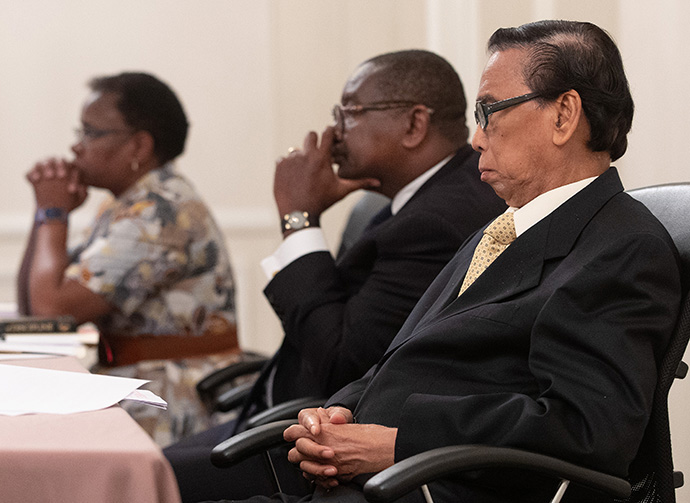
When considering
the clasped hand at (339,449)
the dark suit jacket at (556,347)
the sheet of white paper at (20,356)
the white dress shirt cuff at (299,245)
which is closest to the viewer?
the dark suit jacket at (556,347)

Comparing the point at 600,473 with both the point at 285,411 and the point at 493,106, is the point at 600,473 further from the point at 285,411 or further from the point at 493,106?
the point at 285,411

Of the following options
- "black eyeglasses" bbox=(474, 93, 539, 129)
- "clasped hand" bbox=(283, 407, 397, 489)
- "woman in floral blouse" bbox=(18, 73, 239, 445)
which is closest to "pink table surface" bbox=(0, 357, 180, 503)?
"clasped hand" bbox=(283, 407, 397, 489)

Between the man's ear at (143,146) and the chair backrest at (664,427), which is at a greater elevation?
the man's ear at (143,146)

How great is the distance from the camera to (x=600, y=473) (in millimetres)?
1278

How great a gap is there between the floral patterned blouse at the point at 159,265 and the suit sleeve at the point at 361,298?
0.72 m

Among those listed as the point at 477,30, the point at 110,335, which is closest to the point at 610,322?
the point at 110,335

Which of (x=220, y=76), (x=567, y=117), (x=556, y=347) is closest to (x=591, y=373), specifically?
(x=556, y=347)

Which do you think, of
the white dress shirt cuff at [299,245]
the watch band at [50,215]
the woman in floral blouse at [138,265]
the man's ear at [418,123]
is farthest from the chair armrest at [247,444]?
the watch band at [50,215]

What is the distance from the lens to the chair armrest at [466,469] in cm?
117

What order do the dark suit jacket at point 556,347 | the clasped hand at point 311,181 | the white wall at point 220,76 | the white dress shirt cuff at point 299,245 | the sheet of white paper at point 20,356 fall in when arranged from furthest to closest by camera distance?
1. the white wall at point 220,76
2. the clasped hand at point 311,181
3. the white dress shirt cuff at point 299,245
4. the sheet of white paper at point 20,356
5. the dark suit jacket at point 556,347

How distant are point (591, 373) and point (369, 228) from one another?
1127mm

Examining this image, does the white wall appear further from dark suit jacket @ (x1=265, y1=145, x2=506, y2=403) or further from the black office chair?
the black office chair

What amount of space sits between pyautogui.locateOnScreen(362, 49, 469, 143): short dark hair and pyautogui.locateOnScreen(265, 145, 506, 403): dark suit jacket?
163 millimetres

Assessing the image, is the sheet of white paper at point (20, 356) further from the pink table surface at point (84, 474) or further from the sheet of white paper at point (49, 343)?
the pink table surface at point (84, 474)
